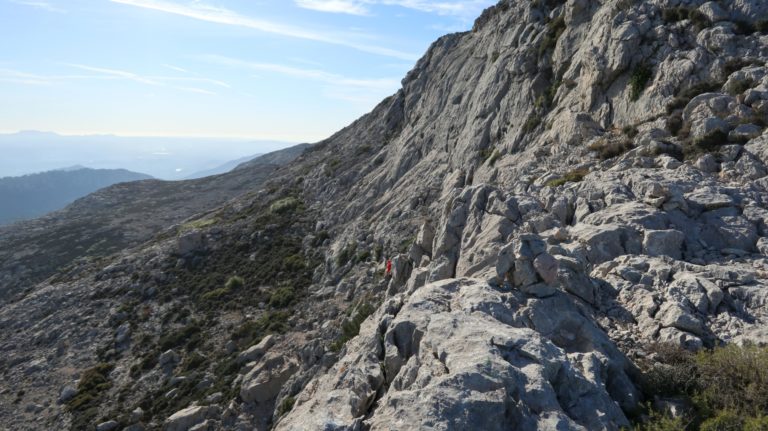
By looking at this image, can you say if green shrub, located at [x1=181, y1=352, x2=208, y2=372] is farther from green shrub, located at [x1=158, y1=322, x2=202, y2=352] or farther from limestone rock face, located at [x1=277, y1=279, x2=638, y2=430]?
limestone rock face, located at [x1=277, y1=279, x2=638, y2=430]

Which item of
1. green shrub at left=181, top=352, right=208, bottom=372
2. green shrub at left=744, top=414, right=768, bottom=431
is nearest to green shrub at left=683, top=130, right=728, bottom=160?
green shrub at left=744, top=414, right=768, bottom=431

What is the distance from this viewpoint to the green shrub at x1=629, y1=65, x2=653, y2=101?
26.0m

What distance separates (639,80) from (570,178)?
905 centimetres

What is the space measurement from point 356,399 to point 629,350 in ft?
26.3

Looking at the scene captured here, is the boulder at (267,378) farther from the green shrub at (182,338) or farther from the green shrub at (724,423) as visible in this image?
the green shrub at (724,423)

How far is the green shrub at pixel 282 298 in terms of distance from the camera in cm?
3600

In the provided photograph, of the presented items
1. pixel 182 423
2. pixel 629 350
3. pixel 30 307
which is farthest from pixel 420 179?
pixel 30 307

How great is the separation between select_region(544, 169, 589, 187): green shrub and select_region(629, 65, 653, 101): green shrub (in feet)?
23.7

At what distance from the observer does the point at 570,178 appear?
22.8m

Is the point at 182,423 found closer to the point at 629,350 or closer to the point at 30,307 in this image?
the point at 629,350

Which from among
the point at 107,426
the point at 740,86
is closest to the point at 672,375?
the point at 740,86

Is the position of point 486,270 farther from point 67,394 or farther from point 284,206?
point 284,206

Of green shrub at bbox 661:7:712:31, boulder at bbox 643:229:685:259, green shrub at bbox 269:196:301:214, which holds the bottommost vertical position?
green shrub at bbox 269:196:301:214

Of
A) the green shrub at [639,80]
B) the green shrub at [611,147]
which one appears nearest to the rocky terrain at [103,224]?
the green shrub at [611,147]
